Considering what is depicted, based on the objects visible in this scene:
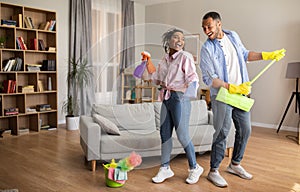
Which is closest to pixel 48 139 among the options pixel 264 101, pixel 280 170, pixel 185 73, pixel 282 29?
pixel 185 73

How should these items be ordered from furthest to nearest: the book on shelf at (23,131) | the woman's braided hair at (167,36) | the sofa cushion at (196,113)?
the book on shelf at (23,131) < the sofa cushion at (196,113) < the woman's braided hair at (167,36)

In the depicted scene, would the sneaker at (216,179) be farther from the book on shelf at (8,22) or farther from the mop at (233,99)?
the book on shelf at (8,22)

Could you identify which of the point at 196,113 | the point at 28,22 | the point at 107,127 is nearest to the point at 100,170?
the point at 107,127

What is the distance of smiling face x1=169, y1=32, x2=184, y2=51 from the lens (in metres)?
2.44

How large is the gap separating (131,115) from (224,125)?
3.35 feet

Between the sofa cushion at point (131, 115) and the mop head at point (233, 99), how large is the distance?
0.98m

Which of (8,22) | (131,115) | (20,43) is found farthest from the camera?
(20,43)

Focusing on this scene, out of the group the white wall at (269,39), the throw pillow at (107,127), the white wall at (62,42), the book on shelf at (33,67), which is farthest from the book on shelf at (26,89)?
the white wall at (269,39)

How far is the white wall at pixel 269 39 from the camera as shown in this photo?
5.24 m

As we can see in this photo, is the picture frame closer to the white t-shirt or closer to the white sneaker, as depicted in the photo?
the white t-shirt

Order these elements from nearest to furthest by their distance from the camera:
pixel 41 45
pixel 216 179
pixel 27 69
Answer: pixel 216 179
pixel 27 69
pixel 41 45

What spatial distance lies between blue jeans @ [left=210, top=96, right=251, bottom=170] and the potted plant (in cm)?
303

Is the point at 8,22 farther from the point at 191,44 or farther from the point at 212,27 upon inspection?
the point at 212,27

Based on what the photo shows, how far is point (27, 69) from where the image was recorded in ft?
16.1
